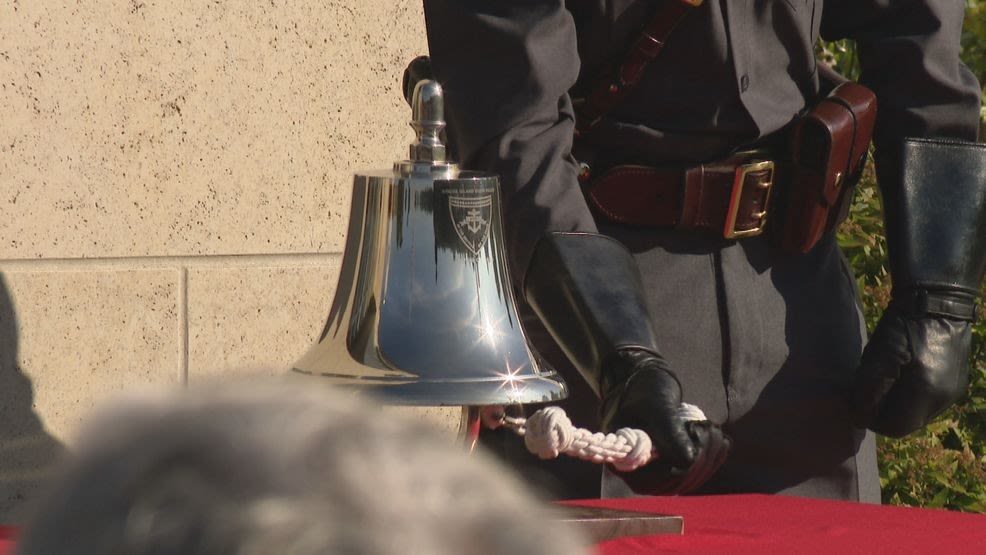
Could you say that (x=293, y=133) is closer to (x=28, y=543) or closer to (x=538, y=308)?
(x=538, y=308)

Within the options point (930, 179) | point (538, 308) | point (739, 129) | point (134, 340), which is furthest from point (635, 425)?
point (134, 340)

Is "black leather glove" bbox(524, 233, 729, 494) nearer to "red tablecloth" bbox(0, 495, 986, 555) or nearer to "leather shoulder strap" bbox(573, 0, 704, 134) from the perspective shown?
"red tablecloth" bbox(0, 495, 986, 555)

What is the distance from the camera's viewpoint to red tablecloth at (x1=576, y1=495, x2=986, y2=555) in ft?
4.67

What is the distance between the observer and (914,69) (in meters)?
2.27

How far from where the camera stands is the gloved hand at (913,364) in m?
2.13

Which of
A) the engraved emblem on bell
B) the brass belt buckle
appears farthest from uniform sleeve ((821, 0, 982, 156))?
the engraved emblem on bell

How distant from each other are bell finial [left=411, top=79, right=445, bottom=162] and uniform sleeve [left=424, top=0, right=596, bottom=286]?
304mm

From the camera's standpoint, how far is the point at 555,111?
2002 millimetres

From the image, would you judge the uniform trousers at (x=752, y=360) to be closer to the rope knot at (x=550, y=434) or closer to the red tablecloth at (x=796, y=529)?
the red tablecloth at (x=796, y=529)

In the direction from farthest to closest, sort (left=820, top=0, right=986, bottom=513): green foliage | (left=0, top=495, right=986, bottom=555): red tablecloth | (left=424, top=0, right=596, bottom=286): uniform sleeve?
1. (left=820, top=0, right=986, bottom=513): green foliage
2. (left=424, top=0, right=596, bottom=286): uniform sleeve
3. (left=0, top=495, right=986, bottom=555): red tablecloth

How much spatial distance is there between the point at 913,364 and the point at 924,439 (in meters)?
1.56

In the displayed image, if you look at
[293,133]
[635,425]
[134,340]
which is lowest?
[134,340]

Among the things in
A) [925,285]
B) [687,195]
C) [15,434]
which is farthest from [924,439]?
[15,434]

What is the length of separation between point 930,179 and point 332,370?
1.09 metres
